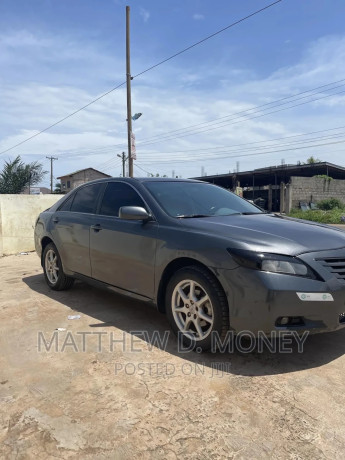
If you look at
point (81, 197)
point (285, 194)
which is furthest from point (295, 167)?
point (81, 197)

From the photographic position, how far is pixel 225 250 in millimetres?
2896

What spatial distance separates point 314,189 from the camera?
32.7 m

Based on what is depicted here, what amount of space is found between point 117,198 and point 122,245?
2.17 feet

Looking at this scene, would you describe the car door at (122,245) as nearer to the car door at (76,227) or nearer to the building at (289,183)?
the car door at (76,227)

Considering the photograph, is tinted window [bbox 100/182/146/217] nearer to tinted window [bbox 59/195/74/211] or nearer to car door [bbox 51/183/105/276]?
Answer: car door [bbox 51/183/105/276]

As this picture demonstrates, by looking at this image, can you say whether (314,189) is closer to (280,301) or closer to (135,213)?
(135,213)

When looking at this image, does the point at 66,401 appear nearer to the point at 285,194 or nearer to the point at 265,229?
the point at 265,229

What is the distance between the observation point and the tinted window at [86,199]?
464cm

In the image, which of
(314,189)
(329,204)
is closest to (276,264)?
(329,204)

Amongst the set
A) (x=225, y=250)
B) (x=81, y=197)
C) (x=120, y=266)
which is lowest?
(x=120, y=266)

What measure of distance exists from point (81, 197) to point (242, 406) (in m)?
3.39

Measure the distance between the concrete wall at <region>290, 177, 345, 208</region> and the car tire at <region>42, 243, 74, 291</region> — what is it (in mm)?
28244

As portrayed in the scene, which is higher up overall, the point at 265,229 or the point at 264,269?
the point at 265,229

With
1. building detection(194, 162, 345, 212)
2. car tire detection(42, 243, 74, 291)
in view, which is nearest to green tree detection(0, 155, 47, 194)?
building detection(194, 162, 345, 212)
